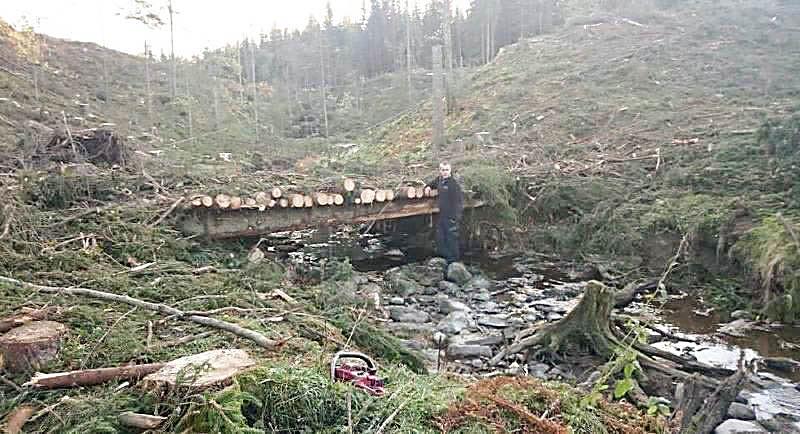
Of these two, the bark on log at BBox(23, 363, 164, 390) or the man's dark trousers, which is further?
the man's dark trousers

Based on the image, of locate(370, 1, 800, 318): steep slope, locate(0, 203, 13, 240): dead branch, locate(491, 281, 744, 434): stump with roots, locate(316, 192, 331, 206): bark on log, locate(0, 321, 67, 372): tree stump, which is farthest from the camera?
locate(370, 1, 800, 318): steep slope

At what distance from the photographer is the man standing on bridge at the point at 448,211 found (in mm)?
10695

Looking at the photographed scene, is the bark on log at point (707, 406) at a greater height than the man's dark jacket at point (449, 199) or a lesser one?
lesser

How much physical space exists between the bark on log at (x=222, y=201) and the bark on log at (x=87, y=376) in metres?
5.28

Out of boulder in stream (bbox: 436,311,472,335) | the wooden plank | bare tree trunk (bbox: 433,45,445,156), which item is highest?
bare tree trunk (bbox: 433,45,445,156)

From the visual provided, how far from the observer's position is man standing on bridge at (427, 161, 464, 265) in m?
10.7

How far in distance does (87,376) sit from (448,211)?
814 cm

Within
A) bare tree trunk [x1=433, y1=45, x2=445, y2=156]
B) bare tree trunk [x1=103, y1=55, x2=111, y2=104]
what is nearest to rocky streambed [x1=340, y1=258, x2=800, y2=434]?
bare tree trunk [x1=433, y1=45, x2=445, y2=156]

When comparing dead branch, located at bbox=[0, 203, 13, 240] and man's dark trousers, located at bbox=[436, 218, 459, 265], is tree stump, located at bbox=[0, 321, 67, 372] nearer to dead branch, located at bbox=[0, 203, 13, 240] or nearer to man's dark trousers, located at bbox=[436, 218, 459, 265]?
dead branch, located at bbox=[0, 203, 13, 240]

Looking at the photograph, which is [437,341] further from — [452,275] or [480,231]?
[480,231]

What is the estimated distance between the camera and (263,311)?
16.9 feet

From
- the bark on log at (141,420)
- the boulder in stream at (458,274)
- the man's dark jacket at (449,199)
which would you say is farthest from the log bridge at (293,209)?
the bark on log at (141,420)

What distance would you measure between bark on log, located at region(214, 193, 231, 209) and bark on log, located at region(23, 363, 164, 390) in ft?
17.3

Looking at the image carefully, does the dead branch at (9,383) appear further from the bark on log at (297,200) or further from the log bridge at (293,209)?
the bark on log at (297,200)
